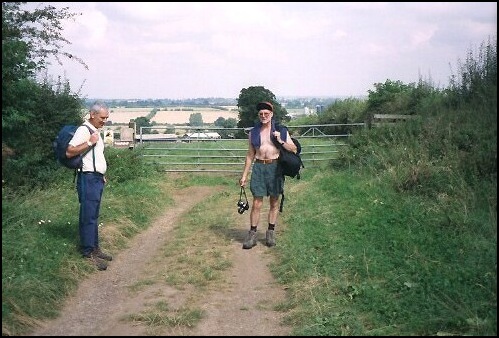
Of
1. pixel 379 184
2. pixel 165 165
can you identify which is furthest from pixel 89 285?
pixel 165 165

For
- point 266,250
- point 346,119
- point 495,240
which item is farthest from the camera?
point 346,119

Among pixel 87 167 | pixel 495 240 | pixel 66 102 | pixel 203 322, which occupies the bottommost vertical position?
pixel 203 322

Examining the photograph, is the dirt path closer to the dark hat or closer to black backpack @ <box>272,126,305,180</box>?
black backpack @ <box>272,126,305,180</box>

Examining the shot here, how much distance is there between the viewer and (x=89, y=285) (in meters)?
6.27

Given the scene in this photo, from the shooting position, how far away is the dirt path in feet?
16.6

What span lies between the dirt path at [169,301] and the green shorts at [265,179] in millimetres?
858

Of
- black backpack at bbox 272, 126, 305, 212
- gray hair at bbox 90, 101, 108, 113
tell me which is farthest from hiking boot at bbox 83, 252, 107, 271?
black backpack at bbox 272, 126, 305, 212

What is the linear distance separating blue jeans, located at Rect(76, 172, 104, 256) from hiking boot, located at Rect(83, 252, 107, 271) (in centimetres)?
5

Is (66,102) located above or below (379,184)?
above

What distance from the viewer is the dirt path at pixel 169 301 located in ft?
16.6

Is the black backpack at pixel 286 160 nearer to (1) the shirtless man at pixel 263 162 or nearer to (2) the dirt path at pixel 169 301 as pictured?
(1) the shirtless man at pixel 263 162

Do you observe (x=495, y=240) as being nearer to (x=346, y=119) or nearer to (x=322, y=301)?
(x=322, y=301)

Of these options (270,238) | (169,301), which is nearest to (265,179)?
(270,238)

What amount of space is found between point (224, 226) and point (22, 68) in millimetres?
4280
